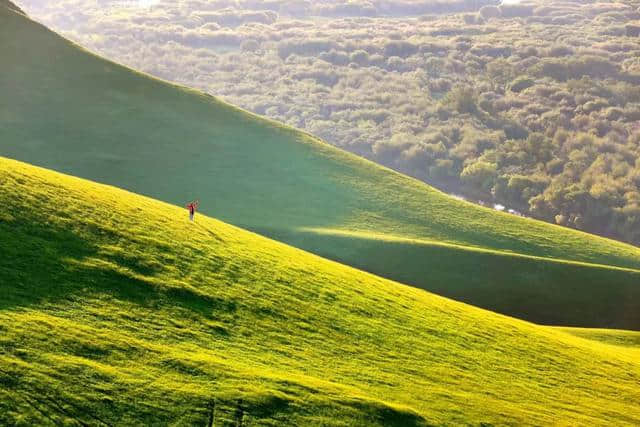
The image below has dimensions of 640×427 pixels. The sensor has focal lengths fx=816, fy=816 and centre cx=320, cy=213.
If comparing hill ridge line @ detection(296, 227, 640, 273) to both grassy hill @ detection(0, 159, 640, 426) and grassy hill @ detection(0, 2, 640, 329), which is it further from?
grassy hill @ detection(0, 159, 640, 426)

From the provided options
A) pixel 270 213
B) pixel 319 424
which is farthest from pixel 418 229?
pixel 319 424

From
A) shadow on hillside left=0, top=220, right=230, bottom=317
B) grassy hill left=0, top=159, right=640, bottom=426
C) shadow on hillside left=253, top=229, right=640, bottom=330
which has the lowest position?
shadow on hillside left=253, top=229, right=640, bottom=330

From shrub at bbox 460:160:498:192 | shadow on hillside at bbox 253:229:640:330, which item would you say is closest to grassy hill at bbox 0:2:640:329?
shadow on hillside at bbox 253:229:640:330

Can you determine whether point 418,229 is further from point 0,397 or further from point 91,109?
point 0,397

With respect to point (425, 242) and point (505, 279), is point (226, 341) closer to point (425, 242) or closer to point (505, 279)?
point (505, 279)

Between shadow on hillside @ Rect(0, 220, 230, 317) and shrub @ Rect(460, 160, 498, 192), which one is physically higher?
shadow on hillside @ Rect(0, 220, 230, 317)

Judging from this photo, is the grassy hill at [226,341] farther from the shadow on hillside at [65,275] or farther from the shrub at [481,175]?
the shrub at [481,175]

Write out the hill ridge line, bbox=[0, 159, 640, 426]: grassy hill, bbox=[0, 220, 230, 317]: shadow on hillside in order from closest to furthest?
bbox=[0, 159, 640, 426]: grassy hill < bbox=[0, 220, 230, 317]: shadow on hillside < the hill ridge line

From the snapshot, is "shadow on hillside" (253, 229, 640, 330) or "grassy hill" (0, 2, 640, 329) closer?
"shadow on hillside" (253, 229, 640, 330)
